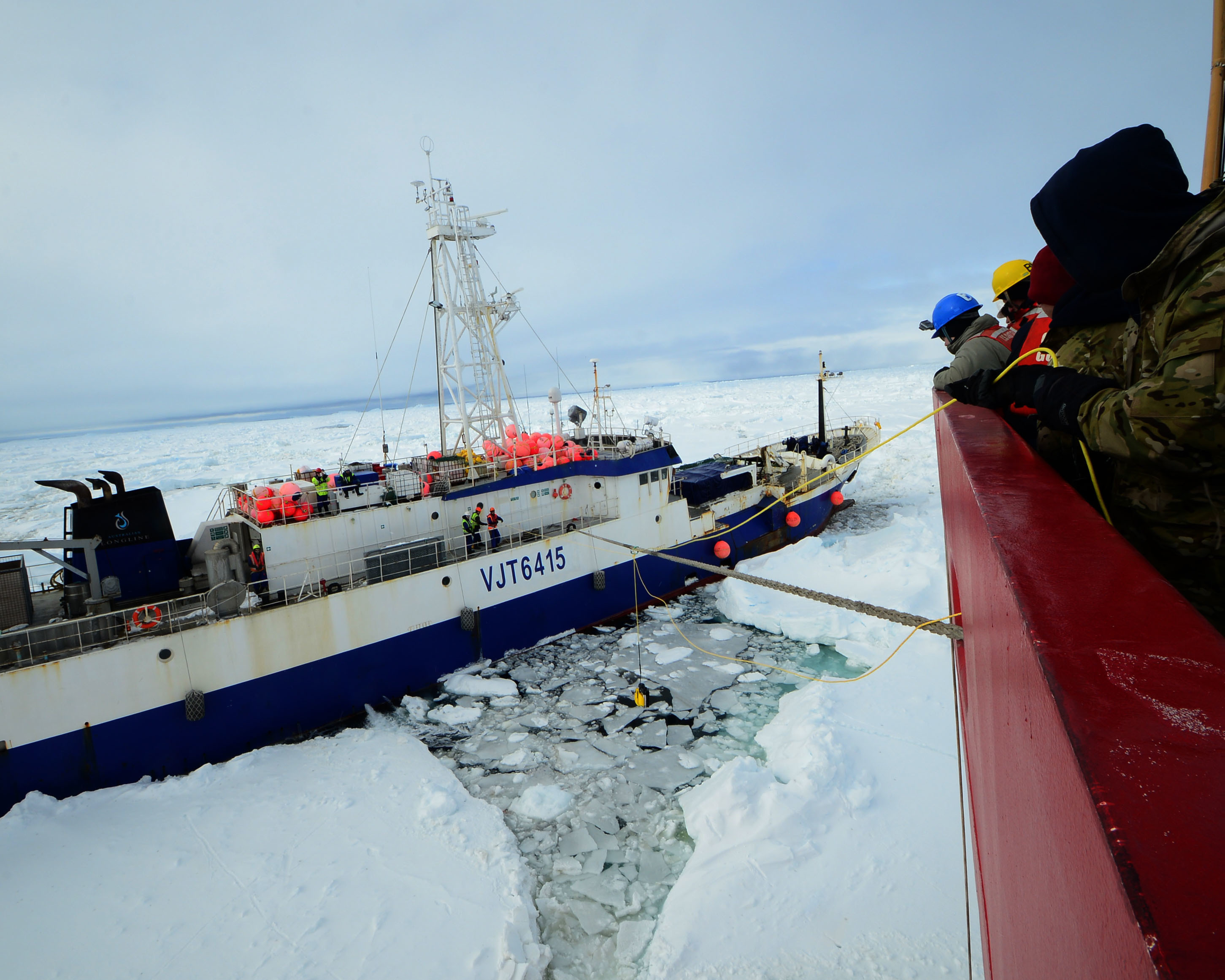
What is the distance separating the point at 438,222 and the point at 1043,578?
610 inches

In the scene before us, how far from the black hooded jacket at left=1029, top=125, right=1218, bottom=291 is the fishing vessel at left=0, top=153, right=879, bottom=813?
5.94m

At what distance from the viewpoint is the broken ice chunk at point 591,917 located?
18.4 feet

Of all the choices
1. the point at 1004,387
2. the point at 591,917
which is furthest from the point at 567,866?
the point at 1004,387

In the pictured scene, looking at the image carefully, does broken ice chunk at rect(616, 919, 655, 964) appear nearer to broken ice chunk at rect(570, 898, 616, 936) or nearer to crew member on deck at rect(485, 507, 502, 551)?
broken ice chunk at rect(570, 898, 616, 936)

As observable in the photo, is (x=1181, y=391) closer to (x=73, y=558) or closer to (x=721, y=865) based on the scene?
(x=721, y=865)

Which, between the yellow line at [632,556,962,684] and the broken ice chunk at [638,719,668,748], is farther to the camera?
the yellow line at [632,556,962,684]

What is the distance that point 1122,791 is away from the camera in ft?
2.04

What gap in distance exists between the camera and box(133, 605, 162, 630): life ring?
8.47 m

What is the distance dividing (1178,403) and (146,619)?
10986 millimetres

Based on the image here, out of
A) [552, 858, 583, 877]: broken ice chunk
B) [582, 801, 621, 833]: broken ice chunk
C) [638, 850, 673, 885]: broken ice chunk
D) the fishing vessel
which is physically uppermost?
the fishing vessel

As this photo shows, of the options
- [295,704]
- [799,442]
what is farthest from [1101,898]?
[799,442]

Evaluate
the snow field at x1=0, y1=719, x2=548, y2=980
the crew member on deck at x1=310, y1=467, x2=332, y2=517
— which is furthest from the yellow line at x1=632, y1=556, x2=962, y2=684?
the crew member on deck at x1=310, y1=467, x2=332, y2=517

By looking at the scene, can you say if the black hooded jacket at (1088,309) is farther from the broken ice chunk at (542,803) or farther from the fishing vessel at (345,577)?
the broken ice chunk at (542,803)

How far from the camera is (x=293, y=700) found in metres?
9.52
